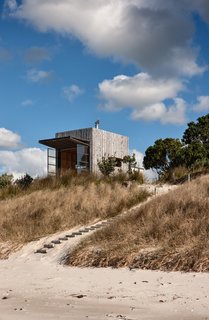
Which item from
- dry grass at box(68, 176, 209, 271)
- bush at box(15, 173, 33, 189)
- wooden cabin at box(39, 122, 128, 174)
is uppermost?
Result: wooden cabin at box(39, 122, 128, 174)

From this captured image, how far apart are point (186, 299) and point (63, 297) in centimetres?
244

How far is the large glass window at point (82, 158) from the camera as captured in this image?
1251 inches

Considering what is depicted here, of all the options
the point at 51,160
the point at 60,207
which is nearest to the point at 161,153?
the point at 51,160

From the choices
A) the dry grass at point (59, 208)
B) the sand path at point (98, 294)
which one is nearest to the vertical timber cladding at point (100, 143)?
the dry grass at point (59, 208)

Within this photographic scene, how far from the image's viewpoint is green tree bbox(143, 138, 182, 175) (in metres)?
34.2

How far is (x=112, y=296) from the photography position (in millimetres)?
9539

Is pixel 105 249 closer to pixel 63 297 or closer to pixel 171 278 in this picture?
pixel 171 278

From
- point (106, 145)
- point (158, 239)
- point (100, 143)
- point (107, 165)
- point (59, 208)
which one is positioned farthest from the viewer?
point (106, 145)

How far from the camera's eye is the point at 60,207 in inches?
800

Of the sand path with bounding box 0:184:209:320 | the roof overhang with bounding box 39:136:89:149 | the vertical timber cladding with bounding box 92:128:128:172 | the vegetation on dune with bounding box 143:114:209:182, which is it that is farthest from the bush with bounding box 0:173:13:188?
the sand path with bounding box 0:184:209:320

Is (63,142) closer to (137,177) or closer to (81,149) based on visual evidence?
(81,149)

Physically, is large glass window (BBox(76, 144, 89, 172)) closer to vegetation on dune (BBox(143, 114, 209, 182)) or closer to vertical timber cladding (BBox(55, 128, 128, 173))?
vertical timber cladding (BBox(55, 128, 128, 173))

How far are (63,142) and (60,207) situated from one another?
12.1 m

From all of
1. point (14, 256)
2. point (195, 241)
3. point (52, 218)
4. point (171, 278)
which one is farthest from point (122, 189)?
point (171, 278)
